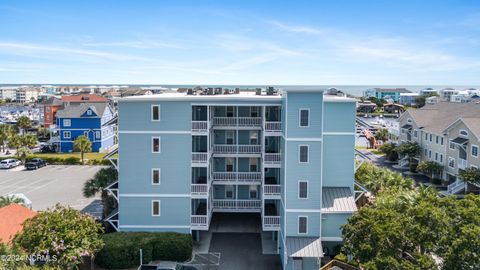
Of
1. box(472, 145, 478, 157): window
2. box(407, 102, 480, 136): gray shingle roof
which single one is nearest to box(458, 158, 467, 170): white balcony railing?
box(472, 145, 478, 157): window

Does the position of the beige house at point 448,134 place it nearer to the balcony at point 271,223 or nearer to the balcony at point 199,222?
the balcony at point 271,223

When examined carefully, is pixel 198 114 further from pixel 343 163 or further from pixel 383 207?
pixel 383 207

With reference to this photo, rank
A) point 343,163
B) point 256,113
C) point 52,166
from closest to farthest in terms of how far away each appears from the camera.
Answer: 1. point 343,163
2. point 256,113
3. point 52,166

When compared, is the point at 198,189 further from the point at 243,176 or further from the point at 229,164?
the point at 229,164

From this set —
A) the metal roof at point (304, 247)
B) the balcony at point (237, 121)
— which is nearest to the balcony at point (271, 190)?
the metal roof at point (304, 247)

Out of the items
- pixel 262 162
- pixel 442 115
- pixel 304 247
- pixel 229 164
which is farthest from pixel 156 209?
pixel 442 115

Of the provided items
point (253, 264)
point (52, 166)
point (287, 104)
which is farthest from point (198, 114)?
point (52, 166)
